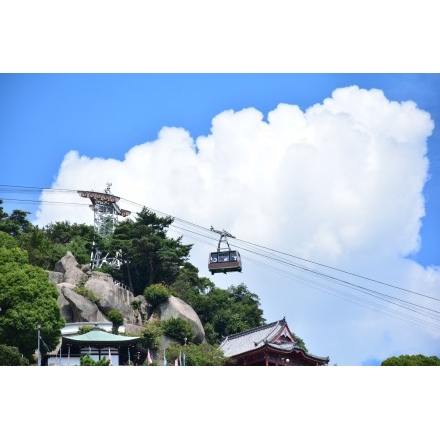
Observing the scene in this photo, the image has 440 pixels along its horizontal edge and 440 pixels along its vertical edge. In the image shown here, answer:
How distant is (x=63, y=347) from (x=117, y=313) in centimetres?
745

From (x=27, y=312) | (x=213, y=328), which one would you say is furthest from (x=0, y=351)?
(x=213, y=328)

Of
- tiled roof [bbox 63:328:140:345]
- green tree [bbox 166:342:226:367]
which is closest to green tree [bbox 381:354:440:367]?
green tree [bbox 166:342:226:367]

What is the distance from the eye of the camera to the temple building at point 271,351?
3728 cm

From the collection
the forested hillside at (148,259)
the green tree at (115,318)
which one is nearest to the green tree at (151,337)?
the forested hillside at (148,259)

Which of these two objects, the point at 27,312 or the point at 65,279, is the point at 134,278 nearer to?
the point at 65,279

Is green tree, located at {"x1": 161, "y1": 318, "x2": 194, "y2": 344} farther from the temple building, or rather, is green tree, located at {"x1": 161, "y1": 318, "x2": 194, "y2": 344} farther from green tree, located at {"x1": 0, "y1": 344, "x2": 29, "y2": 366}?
green tree, located at {"x1": 0, "y1": 344, "x2": 29, "y2": 366}

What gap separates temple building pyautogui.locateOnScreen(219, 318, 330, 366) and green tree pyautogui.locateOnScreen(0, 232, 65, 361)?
31.4ft

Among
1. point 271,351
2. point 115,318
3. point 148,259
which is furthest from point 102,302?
point 271,351

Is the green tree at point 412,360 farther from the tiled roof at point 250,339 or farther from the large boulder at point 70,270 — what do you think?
the large boulder at point 70,270

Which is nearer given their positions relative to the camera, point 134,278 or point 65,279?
point 65,279

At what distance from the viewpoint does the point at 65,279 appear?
4544 cm

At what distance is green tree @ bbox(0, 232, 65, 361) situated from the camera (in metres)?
32.4

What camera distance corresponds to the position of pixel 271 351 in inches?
1465

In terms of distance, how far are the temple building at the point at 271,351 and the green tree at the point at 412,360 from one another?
5.57 meters
